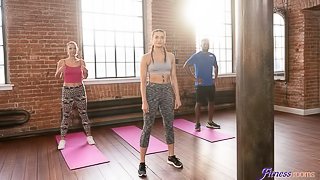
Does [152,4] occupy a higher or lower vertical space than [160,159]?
higher

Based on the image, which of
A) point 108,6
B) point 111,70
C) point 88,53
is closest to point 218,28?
point 108,6

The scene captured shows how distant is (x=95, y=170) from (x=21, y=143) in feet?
6.30

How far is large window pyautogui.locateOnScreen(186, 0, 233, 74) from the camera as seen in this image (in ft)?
22.9

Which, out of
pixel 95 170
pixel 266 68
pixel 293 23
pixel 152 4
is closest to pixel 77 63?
pixel 95 170

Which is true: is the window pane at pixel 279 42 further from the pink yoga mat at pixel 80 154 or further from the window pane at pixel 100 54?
the pink yoga mat at pixel 80 154

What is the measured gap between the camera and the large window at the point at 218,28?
698 cm

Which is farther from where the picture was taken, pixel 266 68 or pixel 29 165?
pixel 29 165

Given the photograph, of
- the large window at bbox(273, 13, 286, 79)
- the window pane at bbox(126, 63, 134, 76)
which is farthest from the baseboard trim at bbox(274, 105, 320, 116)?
the window pane at bbox(126, 63, 134, 76)

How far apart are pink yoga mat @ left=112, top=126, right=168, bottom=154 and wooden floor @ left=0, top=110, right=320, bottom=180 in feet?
0.37

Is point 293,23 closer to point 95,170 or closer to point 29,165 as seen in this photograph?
point 95,170

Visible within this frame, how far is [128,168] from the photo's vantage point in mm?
3293

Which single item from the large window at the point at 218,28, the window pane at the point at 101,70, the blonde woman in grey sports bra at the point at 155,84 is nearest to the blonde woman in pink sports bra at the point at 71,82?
the blonde woman in grey sports bra at the point at 155,84

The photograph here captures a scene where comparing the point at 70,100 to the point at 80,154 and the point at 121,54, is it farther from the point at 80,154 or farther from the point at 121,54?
the point at 121,54

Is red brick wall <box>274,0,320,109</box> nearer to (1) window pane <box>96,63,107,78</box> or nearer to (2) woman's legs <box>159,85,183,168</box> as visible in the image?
(1) window pane <box>96,63,107,78</box>
